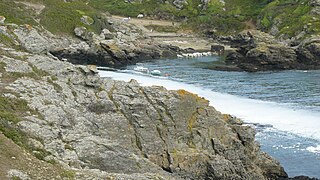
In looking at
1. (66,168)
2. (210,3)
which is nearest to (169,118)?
(66,168)

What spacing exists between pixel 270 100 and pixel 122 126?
29677 millimetres

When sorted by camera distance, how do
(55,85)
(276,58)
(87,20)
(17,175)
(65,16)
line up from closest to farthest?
(17,175), (55,85), (276,58), (65,16), (87,20)

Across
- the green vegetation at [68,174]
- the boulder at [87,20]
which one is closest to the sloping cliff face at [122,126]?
the green vegetation at [68,174]

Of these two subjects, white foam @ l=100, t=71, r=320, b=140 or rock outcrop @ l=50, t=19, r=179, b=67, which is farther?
rock outcrop @ l=50, t=19, r=179, b=67

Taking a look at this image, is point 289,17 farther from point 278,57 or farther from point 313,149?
point 313,149

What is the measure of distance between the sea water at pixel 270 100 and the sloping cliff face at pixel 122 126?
5.77m

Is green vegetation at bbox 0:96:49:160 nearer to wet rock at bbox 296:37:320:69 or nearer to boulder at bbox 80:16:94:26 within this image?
wet rock at bbox 296:37:320:69

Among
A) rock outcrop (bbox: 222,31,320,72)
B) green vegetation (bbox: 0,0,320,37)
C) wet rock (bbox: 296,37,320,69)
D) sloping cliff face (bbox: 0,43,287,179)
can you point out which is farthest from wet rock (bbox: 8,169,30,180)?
wet rock (bbox: 296,37,320,69)

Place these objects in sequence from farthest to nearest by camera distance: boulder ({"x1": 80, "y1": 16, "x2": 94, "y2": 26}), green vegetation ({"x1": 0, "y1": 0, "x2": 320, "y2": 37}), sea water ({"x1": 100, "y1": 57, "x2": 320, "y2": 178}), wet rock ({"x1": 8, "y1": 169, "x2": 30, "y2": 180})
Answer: boulder ({"x1": 80, "y1": 16, "x2": 94, "y2": 26}), green vegetation ({"x1": 0, "y1": 0, "x2": 320, "y2": 37}), sea water ({"x1": 100, "y1": 57, "x2": 320, "y2": 178}), wet rock ({"x1": 8, "y1": 169, "x2": 30, "y2": 180})

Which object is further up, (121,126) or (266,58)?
(266,58)

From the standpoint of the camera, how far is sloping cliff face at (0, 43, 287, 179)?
2017 cm

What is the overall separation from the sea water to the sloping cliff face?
5.77 m

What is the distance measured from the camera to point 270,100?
5028cm

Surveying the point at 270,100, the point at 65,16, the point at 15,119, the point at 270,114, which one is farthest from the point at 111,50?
the point at 15,119
